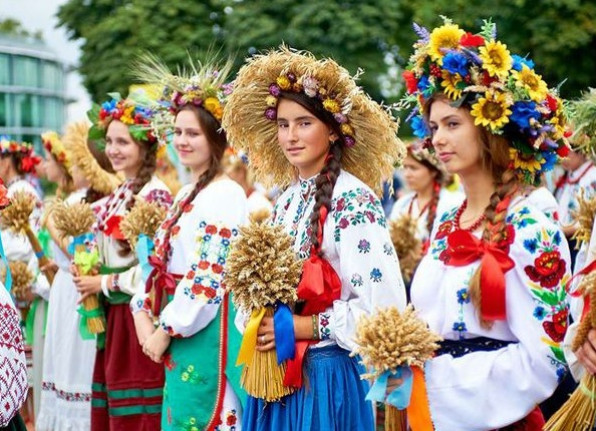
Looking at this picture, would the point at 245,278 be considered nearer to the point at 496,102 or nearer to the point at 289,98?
the point at 289,98

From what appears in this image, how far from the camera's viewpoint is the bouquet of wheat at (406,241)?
7246mm

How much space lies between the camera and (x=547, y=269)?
3.08m

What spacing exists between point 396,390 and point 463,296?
428mm

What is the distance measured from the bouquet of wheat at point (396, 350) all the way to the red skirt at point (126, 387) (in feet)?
9.11

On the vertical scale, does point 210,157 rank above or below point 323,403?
above

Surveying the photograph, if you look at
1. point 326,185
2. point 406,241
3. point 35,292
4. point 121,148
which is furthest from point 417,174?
point 326,185

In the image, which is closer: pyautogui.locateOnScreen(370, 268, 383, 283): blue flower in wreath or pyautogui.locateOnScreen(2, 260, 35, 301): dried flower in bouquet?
pyautogui.locateOnScreen(370, 268, 383, 283): blue flower in wreath

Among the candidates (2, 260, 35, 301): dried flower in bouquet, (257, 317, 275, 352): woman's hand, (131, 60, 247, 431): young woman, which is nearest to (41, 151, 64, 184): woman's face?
(2, 260, 35, 301): dried flower in bouquet

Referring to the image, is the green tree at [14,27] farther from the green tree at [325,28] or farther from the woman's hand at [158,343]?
the woman's hand at [158,343]

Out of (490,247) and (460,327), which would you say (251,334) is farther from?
(490,247)

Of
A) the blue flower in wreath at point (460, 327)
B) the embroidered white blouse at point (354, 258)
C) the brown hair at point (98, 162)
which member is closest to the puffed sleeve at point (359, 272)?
the embroidered white blouse at point (354, 258)

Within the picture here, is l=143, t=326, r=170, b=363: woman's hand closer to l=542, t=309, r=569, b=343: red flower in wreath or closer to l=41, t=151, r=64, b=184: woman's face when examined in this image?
l=542, t=309, r=569, b=343: red flower in wreath

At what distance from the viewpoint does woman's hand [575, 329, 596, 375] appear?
9.28ft

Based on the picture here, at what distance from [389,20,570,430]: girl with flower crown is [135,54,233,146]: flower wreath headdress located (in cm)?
177
